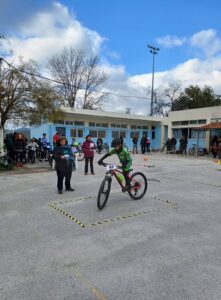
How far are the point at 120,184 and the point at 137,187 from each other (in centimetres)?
49

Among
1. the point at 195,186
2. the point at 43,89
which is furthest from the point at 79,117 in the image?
the point at 195,186

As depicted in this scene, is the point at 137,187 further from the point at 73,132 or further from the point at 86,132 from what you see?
the point at 86,132

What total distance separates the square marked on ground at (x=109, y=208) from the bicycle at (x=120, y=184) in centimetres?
16

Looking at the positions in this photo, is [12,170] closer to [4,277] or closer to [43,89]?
[43,89]

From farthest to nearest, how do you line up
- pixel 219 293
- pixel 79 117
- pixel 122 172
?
pixel 79 117 → pixel 122 172 → pixel 219 293

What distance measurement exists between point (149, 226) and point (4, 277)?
8.18 feet

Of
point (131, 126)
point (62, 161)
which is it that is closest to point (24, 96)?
point (62, 161)

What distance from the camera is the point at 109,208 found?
17.7 feet

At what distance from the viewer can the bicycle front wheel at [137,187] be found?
6023 mm

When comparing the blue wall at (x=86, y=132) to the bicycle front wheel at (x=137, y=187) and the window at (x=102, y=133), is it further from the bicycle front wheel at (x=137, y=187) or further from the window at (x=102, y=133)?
the bicycle front wheel at (x=137, y=187)

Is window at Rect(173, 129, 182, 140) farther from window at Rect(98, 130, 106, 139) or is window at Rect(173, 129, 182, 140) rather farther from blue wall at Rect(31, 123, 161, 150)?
window at Rect(98, 130, 106, 139)

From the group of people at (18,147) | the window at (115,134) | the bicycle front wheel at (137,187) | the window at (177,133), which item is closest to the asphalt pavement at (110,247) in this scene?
the bicycle front wheel at (137,187)

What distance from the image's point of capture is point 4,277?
109 inches

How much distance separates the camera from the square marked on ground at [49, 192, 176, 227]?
15.5 feet
